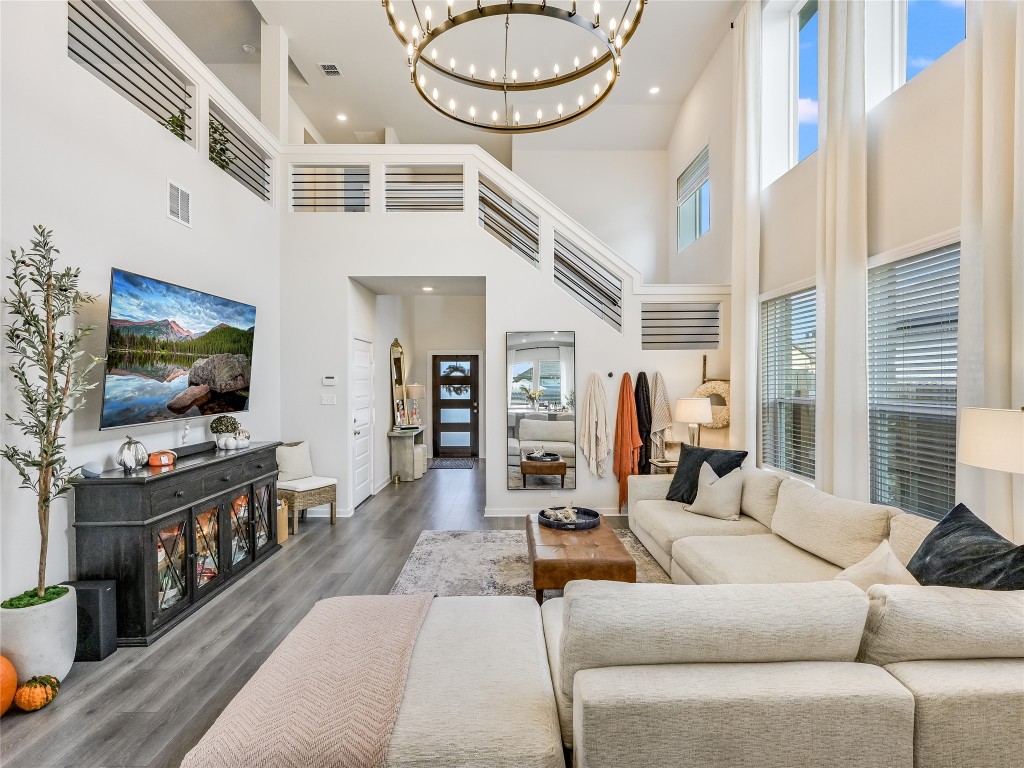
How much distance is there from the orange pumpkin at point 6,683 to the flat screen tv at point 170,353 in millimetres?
1232

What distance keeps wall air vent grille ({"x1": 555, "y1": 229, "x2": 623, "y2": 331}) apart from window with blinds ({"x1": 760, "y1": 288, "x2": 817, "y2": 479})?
158cm

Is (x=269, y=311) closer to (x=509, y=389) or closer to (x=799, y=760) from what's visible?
(x=509, y=389)

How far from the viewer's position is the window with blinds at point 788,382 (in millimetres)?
4215

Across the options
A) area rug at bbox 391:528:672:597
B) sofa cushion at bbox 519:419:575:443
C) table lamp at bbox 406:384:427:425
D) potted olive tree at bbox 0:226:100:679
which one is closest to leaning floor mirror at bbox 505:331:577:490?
sofa cushion at bbox 519:419:575:443

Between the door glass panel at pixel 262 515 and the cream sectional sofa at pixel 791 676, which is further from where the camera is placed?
the door glass panel at pixel 262 515

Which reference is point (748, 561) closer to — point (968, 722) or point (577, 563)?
point (577, 563)

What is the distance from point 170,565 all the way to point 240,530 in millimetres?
847

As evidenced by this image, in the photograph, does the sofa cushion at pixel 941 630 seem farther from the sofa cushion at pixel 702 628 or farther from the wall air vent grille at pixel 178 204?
the wall air vent grille at pixel 178 204

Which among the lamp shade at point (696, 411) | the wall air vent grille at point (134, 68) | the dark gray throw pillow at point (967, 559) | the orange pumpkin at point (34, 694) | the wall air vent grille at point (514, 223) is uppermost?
the wall air vent grille at point (134, 68)

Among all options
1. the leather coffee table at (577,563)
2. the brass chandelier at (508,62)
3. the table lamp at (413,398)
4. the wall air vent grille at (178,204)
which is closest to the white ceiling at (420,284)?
the brass chandelier at (508,62)

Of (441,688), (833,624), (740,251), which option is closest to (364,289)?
(740,251)

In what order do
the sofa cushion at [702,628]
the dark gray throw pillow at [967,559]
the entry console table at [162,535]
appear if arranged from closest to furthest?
the sofa cushion at [702,628] → the dark gray throw pillow at [967,559] → the entry console table at [162,535]

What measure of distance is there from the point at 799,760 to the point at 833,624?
14.4 inches

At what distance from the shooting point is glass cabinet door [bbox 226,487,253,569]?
3762 mm
